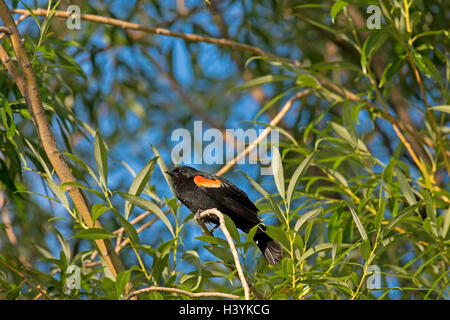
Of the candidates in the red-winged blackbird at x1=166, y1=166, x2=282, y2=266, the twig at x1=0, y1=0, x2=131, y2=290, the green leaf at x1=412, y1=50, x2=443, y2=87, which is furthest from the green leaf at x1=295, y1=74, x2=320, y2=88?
the twig at x1=0, y1=0, x2=131, y2=290

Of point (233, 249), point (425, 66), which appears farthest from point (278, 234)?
point (425, 66)

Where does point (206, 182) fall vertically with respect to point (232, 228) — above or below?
above

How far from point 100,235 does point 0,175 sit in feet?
3.24

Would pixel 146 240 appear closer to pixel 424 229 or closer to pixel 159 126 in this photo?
pixel 159 126

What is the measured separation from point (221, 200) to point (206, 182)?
183mm

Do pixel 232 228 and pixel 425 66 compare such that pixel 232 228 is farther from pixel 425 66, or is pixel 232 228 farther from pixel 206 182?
pixel 425 66

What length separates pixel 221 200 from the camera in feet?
9.78

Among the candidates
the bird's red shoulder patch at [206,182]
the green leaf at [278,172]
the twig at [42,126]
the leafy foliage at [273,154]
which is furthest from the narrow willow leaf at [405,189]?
the twig at [42,126]

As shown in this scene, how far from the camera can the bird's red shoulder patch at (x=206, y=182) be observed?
3078 mm

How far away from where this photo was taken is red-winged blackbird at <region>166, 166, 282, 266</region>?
287 cm

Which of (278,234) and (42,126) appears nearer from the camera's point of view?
(278,234)

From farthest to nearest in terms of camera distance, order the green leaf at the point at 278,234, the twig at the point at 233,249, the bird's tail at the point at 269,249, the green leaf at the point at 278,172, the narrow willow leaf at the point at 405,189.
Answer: the bird's tail at the point at 269,249 → the narrow willow leaf at the point at 405,189 → the green leaf at the point at 278,172 → the green leaf at the point at 278,234 → the twig at the point at 233,249

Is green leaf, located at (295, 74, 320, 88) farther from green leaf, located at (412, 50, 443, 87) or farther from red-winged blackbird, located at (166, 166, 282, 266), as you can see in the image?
red-winged blackbird, located at (166, 166, 282, 266)

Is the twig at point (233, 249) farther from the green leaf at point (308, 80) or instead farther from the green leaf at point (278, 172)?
the green leaf at point (308, 80)
